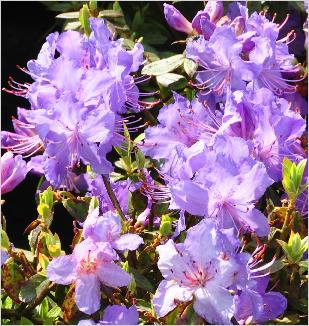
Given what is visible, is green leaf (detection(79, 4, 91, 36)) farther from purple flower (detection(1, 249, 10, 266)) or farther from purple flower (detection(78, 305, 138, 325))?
purple flower (detection(78, 305, 138, 325))

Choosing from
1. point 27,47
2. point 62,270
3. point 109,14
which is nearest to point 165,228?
point 62,270

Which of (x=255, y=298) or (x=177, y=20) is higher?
(x=177, y=20)

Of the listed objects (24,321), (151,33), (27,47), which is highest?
(24,321)

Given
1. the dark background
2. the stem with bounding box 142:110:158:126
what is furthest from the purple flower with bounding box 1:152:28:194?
the dark background

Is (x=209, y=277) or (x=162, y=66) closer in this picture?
(x=209, y=277)

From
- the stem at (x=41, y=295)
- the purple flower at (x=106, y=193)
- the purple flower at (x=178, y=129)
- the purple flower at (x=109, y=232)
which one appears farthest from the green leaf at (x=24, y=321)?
the purple flower at (x=178, y=129)

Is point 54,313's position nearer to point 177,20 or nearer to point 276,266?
point 276,266
